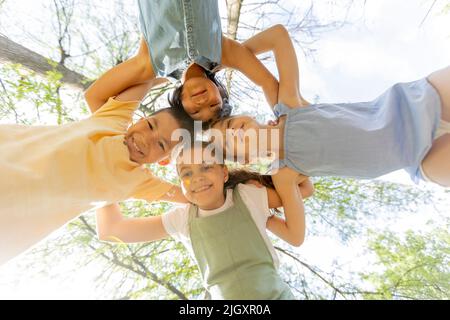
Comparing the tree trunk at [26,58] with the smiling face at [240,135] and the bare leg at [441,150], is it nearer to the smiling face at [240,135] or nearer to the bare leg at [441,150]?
the smiling face at [240,135]

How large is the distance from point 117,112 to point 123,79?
0.61 feet

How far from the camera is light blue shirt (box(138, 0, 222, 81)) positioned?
1.51 m

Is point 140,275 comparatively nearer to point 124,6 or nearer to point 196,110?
point 196,110

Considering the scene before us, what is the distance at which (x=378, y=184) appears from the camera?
3150 mm

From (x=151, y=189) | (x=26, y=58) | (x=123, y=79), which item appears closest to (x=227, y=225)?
(x=151, y=189)

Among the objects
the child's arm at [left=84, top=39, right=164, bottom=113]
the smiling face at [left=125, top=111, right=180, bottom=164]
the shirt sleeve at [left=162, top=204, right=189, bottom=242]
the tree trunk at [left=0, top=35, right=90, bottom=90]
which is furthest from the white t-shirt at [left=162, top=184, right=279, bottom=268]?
Answer: the tree trunk at [left=0, top=35, right=90, bottom=90]

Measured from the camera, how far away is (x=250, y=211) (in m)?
1.55

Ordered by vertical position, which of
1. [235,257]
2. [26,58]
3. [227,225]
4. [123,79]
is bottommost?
[235,257]

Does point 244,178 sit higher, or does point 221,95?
point 221,95

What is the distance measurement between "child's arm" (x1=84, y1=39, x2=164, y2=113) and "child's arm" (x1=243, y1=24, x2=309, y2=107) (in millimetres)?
624

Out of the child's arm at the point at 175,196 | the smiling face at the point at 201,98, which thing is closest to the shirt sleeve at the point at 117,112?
the smiling face at the point at 201,98

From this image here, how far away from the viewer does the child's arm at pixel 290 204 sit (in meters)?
1.56

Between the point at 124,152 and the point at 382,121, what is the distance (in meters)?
1.22

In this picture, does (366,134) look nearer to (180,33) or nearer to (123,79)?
(180,33)
